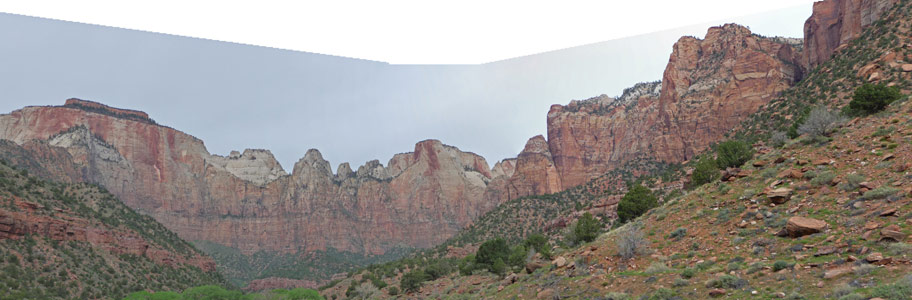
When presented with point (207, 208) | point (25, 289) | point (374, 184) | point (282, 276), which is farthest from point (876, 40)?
point (207, 208)

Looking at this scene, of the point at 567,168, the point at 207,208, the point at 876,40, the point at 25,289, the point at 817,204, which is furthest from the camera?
the point at 207,208

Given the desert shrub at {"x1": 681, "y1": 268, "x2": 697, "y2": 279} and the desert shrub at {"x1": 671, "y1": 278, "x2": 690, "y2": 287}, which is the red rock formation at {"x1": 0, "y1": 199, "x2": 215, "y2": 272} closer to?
the desert shrub at {"x1": 671, "y1": 278, "x2": 690, "y2": 287}

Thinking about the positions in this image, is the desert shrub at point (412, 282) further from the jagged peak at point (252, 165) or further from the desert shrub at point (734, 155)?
the jagged peak at point (252, 165)

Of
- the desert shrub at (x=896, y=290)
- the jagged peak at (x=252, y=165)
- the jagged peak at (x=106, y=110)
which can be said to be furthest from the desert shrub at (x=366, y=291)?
the jagged peak at (x=252, y=165)

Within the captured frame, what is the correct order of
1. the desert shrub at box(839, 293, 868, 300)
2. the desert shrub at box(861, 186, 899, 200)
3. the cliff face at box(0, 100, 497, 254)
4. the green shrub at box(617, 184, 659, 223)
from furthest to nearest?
the cliff face at box(0, 100, 497, 254) < the green shrub at box(617, 184, 659, 223) < the desert shrub at box(861, 186, 899, 200) < the desert shrub at box(839, 293, 868, 300)

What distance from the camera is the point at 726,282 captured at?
11766 millimetres

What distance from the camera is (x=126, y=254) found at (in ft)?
171

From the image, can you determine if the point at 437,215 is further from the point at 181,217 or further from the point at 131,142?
the point at 131,142

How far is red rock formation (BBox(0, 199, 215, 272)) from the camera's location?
41.3 metres

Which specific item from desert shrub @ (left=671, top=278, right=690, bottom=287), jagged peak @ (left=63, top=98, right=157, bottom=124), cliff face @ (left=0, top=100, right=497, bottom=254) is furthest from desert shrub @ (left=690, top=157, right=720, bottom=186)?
jagged peak @ (left=63, top=98, right=157, bottom=124)

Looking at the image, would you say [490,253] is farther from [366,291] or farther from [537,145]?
[537,145]

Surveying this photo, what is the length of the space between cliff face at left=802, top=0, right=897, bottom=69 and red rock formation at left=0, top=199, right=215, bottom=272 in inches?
3265

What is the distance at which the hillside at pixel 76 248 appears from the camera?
38406 mm

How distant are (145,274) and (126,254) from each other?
3245mm
